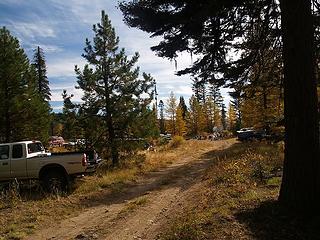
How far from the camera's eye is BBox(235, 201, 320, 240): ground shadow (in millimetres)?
7645

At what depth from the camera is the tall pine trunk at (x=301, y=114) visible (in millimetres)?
8430

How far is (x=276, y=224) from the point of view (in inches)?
316

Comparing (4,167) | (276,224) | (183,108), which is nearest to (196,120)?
(183,108)

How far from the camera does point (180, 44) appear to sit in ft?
35.3

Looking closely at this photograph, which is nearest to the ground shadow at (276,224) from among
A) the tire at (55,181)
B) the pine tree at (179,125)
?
the tire at (55,181)

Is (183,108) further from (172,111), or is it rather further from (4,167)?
(4,167)

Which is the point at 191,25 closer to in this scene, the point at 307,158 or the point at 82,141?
the point at 307,158

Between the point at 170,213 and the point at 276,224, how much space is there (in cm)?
360

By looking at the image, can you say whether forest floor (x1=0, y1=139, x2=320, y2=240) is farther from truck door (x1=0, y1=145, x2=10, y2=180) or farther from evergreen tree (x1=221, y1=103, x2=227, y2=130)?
evergreen tree (x1=221, y1=103, x2=227, y2=130)

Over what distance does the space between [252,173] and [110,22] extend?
13.2m

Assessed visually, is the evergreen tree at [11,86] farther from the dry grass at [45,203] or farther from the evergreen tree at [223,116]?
the evergreen tree at [223,116]

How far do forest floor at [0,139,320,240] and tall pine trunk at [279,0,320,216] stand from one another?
505 mm

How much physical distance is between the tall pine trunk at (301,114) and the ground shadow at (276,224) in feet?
0.99

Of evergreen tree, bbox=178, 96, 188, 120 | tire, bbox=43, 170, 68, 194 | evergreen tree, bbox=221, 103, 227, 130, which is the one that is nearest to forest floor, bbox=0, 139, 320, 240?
tire, bbox=43, 170, 68, 194
